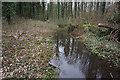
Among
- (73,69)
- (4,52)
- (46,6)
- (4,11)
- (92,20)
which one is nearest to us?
(73,69)

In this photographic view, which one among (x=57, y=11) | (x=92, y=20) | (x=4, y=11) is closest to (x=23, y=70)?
(x=4, y=11)

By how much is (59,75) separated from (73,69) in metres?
0.81

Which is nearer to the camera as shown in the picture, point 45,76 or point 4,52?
point 45,76

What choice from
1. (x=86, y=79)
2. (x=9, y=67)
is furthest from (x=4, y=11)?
(x=86, y=79)

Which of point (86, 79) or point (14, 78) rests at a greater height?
point (14, 78)

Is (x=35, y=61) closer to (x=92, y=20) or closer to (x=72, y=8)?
(x=92, y=20)

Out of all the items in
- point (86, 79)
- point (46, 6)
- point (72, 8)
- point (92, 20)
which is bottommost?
point (86, 79)

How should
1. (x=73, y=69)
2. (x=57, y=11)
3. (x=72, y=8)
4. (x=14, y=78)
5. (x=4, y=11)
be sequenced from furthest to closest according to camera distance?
1. (x=57, y=11)
2. (x=72, y=8)
3. (x=4, y=11)
4. (x=73, y=69)
5. (x=14, y=78)

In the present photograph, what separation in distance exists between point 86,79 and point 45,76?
1574mm

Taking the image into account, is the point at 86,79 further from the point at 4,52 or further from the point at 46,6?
the point at 46,6

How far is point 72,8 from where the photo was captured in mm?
14867

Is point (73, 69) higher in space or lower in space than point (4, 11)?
lower

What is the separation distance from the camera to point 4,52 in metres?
3.95

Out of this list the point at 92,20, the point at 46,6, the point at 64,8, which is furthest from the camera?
the point at 46,6
